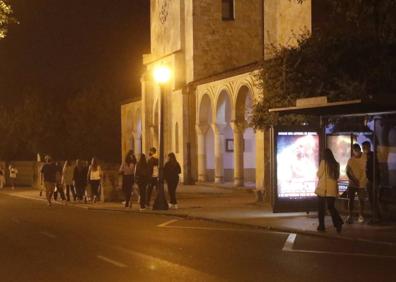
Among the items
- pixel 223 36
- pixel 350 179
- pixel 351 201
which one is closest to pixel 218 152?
pixel 223 36

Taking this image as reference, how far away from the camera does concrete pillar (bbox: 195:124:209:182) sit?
128 ft

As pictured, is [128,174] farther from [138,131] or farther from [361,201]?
[138,131]

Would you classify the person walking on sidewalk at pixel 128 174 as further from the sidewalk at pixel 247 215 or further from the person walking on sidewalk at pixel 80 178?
the person walking on sidewalk at pixel 80 178

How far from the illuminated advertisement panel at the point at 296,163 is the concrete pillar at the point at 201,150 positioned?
19.5 metres

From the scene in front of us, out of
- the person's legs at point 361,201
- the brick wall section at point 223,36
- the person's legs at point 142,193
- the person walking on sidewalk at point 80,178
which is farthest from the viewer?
the brick wall section at point 223,36

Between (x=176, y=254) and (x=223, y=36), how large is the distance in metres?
28.9

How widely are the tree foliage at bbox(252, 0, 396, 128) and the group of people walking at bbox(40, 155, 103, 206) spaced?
8.93 m

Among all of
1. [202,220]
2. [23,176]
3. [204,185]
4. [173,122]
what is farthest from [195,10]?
[202,220]

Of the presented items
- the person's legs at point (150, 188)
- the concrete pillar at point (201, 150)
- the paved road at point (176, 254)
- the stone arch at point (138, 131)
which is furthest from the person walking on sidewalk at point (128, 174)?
the stone arch at point (138, 131)

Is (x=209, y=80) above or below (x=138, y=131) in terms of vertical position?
above

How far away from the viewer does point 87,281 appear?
10391mm

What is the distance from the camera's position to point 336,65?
65.4 feet

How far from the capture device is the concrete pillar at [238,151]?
114ft

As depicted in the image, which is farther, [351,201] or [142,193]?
[142,193]
